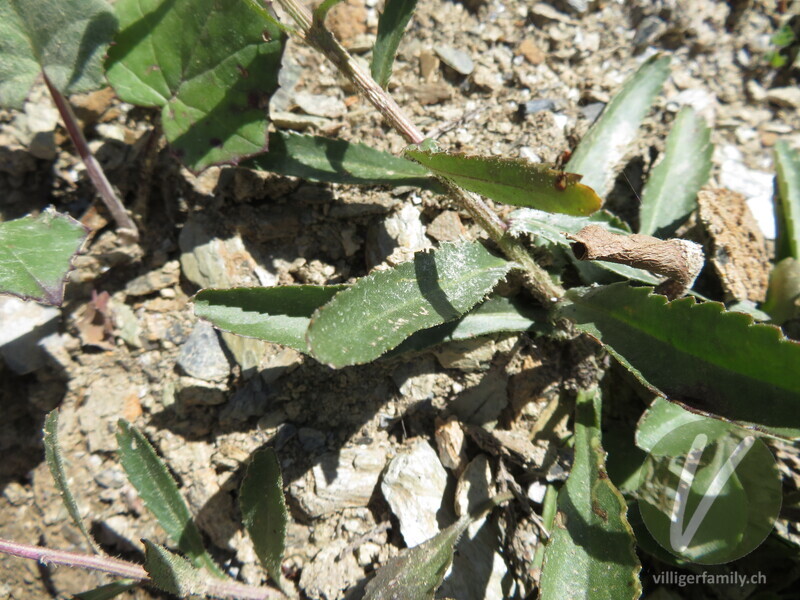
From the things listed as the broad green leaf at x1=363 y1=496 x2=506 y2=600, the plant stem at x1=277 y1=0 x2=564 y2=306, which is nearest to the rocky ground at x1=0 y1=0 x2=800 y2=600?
the broad green leaf at x1=363 y1=496 x2=506 y2=600

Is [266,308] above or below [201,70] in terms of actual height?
below

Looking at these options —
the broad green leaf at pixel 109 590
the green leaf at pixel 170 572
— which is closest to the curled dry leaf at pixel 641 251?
the green leaf at pixel 170 572

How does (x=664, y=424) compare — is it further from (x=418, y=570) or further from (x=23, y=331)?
(x=23, y=331)

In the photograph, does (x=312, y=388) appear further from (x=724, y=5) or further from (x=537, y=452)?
(x=724, y=5)

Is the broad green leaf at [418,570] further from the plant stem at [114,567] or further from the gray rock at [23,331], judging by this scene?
the gray rock at [23,331]

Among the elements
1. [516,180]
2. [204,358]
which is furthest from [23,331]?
[516,180]

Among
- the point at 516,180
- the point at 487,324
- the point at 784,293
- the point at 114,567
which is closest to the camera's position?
the point at 516,180
